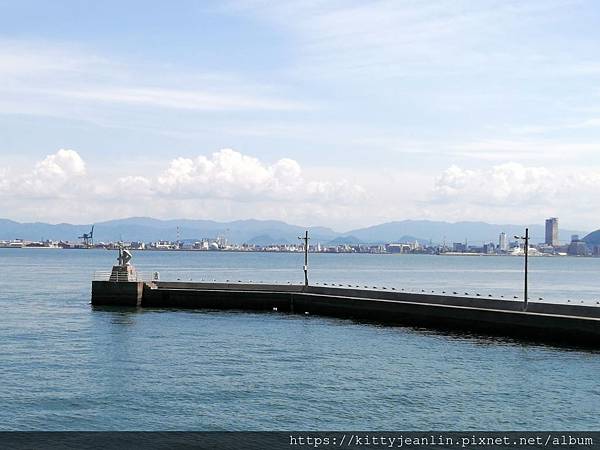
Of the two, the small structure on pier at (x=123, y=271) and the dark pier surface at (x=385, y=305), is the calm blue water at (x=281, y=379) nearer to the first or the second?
the dark pier surface at (x=385, y=305)

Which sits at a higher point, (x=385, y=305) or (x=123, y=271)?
(x=123, y=271)

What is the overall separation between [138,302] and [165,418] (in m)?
40.8

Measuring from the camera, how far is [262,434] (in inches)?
1006

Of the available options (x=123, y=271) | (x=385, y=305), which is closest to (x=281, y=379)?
(x=385, y=305)

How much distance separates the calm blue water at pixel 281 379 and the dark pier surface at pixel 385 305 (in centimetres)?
232

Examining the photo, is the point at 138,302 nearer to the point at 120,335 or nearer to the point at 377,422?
the point at 120,335

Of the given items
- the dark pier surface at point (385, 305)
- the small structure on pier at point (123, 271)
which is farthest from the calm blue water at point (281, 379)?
the small structure on pier at point (123, 271)

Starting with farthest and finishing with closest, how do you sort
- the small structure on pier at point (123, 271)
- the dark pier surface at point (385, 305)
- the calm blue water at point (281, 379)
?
the small structure on pier at point (123, 271)
the dark pier surface at point (385, 305)
the calm blue water at point (281, 379)

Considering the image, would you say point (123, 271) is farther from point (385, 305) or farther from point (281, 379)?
point (281, 379)

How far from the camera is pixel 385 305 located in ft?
191

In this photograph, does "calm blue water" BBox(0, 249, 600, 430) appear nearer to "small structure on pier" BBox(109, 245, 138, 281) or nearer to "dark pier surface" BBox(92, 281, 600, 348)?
"dark pier surface" BBox(92, 281, 600, 348)

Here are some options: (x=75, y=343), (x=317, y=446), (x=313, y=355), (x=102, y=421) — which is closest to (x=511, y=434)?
(x=317, y=446)

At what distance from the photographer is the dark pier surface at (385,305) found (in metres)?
46.6

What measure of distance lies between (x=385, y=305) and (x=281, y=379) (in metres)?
24.2
